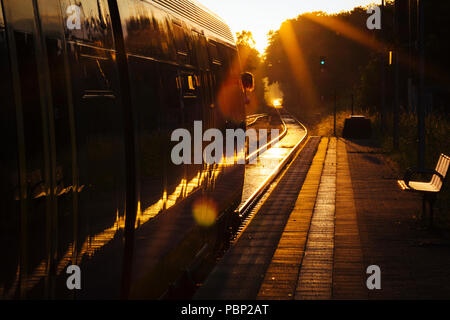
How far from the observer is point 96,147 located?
4535mm

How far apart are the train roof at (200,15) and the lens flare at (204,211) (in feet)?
6.33

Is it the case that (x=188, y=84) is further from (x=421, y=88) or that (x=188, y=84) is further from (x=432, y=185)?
(x=421, y=88)

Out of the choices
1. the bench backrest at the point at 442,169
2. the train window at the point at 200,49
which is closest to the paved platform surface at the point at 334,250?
the bench backrest at the point at 442,169

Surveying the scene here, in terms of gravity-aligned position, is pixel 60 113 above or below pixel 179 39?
below

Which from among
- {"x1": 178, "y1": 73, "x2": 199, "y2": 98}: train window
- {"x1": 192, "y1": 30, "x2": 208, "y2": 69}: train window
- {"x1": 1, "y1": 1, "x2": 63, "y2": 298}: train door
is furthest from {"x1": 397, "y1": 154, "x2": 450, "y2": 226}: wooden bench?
{"x1": 1, "y1": 1, "x2": 63, "y2": 298}: train door

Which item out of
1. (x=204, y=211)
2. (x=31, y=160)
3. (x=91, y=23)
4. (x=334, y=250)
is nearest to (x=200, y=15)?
(x=204, y=211)

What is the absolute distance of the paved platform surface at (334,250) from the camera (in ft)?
26.2

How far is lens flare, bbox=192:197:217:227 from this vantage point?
8.12 meters

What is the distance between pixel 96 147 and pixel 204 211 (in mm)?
4269

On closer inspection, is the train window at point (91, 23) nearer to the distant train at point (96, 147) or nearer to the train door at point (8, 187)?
the distant train at point (96, 147)

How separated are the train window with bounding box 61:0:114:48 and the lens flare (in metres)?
3.13

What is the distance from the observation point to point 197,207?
8172mm
